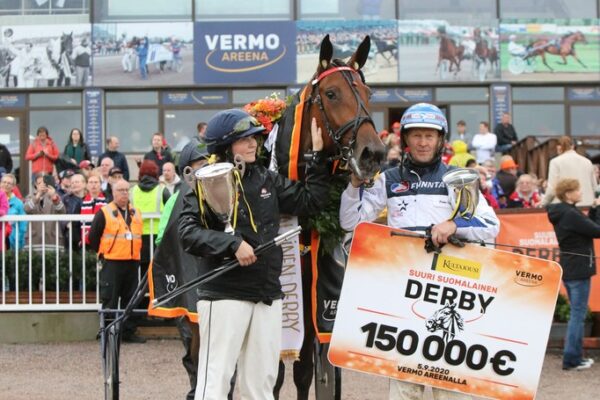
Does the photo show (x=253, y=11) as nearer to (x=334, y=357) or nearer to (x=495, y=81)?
(x=495, y=81)

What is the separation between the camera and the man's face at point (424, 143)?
5352 millimetres

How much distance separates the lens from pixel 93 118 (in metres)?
22.9

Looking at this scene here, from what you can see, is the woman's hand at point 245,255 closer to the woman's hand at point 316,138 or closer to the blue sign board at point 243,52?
the woman's hand at point 316,138

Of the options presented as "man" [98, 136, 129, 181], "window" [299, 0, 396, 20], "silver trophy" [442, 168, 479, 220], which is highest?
"window" [299, 0, 396, 20]

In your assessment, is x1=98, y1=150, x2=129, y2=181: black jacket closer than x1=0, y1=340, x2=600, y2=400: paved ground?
No

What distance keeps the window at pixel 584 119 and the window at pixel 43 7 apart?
1226 cm

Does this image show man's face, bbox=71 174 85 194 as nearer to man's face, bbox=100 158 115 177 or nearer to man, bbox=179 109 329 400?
man's face, bbox=100 158 115 177

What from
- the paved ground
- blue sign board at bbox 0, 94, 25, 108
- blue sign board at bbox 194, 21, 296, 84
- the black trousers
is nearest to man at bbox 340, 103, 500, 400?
the paved ground

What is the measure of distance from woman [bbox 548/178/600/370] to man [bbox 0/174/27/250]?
617 centimetres

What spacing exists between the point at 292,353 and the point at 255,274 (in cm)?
87

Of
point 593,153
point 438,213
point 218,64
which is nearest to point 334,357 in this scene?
point 438,213

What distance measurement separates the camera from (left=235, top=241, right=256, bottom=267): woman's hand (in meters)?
4.82

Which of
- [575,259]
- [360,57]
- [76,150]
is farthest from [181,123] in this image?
[360,57]

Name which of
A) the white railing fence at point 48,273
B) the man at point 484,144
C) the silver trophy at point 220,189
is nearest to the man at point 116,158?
the white railing fence at point 48,273
